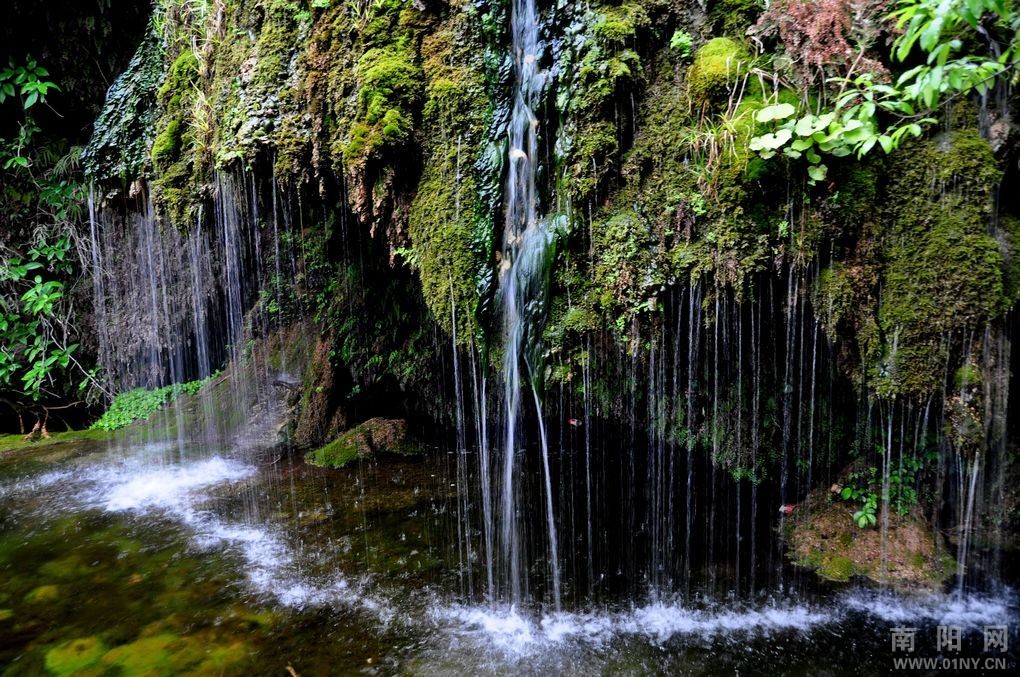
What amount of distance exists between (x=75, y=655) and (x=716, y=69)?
5.79m

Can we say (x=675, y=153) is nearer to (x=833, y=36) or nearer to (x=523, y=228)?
(x=833, y=36)

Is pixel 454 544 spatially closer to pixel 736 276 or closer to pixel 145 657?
pixel 145 657

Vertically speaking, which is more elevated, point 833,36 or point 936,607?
point 833,36

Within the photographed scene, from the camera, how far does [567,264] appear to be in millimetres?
4039

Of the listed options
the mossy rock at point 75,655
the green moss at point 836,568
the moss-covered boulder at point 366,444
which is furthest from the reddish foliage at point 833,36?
the mossy rock at point 75,655

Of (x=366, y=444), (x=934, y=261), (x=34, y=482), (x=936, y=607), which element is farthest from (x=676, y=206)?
(x=34, y=482)

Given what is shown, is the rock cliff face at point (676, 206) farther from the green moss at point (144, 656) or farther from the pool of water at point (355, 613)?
the green moss at point (144, 656)

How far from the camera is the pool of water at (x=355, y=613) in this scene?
11.4 feet

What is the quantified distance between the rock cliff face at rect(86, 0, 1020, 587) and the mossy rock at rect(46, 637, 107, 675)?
3.26 m

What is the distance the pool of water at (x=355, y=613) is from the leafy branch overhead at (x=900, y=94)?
3056 millimetres

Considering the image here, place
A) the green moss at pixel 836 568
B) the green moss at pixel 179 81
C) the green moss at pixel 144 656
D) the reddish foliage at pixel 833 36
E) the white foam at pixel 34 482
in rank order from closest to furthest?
the reddish foliage at pixel 833 36
the green moss at pixel 144 656
the green moss at pixel 836 568
the green moss at pixel 179 81
the white foam at pixel 34 482

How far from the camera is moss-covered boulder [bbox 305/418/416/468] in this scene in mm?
6793

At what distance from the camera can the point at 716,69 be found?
3562 millimetres

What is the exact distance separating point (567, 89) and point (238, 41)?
377 cm
